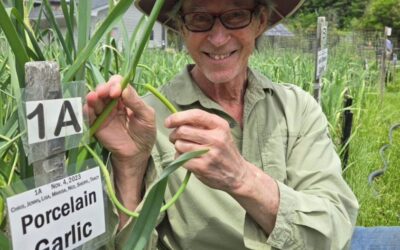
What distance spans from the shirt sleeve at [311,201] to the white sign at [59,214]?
0.35 metres

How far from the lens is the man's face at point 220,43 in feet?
3.57

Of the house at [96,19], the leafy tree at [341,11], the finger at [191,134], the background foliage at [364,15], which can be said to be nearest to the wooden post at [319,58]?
the house at [96,19]

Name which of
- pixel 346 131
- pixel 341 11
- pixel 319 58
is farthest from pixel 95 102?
pixel 341 11

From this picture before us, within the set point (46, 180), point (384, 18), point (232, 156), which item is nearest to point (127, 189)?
point (232, 156)

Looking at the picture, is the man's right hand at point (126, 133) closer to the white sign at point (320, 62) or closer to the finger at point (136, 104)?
the finger at point (136, 104)

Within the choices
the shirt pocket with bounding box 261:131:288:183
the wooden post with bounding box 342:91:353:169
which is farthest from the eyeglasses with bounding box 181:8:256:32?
the wooden post with bounding box 342:91:353:169

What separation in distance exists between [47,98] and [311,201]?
59cm

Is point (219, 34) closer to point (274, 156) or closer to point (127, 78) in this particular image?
point (274, 156)

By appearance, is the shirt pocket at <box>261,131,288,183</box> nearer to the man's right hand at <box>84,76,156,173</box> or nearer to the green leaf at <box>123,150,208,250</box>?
the man's right hand at <box>84,76,156,173</box>

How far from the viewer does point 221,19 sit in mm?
1087

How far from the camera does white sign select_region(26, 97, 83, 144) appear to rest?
1.89ft

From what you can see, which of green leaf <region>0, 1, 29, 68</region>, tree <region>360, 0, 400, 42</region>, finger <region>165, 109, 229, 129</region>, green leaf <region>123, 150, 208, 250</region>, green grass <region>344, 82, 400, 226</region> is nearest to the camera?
green leaf <region>0, 1, 29, 68</region>

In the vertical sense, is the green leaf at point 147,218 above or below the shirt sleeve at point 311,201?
above

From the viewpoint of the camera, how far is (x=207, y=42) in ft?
3.62
